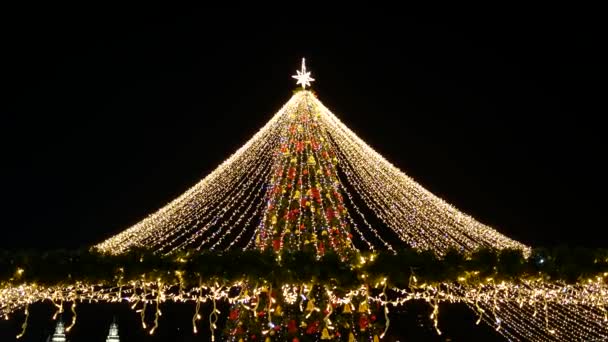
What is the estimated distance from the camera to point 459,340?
57.1 ft

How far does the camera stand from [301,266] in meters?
4.55

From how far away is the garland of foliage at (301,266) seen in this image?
4.59 meters

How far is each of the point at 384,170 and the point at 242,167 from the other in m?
2.18

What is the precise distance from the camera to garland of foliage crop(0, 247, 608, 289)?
181 inches

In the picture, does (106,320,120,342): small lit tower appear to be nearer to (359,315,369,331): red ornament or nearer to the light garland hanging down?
the light garland hanging down

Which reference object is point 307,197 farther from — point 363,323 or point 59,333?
point 59,333

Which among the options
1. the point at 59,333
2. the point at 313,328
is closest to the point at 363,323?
the point at 313,328

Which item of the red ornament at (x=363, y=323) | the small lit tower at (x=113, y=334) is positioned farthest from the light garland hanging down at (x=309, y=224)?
the small lit tower at (x=113, y=334)

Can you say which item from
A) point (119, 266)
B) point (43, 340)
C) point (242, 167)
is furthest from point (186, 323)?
point (119, 266)

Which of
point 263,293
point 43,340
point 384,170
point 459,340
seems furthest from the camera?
point 43,340

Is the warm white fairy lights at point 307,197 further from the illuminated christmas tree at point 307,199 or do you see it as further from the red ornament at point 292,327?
the red ornament at point 292,327

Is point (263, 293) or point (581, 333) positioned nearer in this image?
point (263, 293)

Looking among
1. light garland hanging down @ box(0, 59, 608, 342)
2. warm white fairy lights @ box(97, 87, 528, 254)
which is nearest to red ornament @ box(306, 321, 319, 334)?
light garland hanging down @ box(0, 59, 608, 342)

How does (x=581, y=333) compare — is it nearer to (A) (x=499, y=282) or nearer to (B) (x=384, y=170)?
(B) (x=384, y=170)
